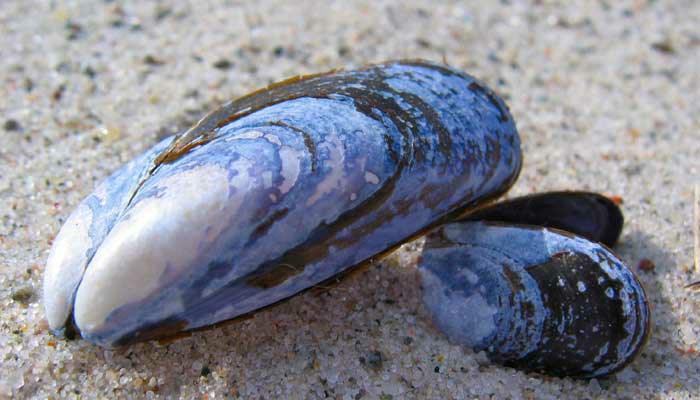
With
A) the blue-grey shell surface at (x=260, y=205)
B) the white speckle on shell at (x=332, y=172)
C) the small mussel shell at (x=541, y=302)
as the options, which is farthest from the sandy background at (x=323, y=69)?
the white speckle on shell at (x=332, y=172)

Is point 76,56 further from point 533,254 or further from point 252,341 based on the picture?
point 533,254

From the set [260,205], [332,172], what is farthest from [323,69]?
[260,205]

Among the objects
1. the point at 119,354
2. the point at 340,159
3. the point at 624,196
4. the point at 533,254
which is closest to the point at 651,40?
the point at 624,196

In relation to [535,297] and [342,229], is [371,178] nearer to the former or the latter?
[342,229]

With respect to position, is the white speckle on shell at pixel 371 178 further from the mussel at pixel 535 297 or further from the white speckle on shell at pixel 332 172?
the mussel at pixel 535 297

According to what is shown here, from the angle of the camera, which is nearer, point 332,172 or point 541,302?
point 332,172

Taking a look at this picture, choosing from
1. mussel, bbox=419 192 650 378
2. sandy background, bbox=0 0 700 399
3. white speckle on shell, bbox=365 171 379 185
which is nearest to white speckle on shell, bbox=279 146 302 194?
white speckle on shell, bbox=365 171 379 185

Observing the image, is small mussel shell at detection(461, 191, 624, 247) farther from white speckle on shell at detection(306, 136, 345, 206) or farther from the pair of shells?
white speckle on shell at detection(306, 136, 345, 206)
